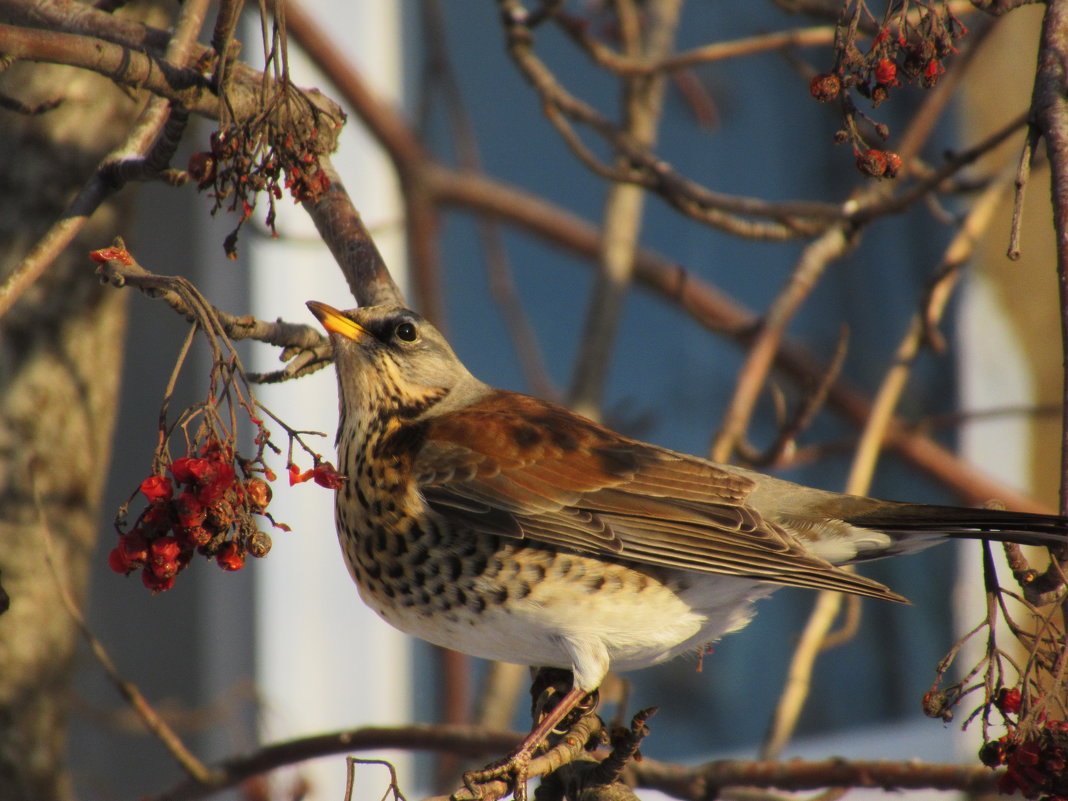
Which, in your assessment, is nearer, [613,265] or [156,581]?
[156,581]

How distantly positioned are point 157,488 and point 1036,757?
36.8 inches

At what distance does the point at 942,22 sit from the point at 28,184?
4.81ft

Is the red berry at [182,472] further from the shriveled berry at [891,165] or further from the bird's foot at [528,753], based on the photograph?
→ the shriveled berry at [891,165]

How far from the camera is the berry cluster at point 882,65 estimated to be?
121 cm

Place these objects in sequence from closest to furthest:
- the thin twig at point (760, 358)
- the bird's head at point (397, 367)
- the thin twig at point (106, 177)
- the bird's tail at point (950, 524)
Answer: the thin twig at point (106, 177)
the bird's tail at point (950, 524)
the bird's head at point (397, 367)
the thin twig at point (760, 358)

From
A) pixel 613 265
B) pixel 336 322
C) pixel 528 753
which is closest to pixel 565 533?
pixel 528 753

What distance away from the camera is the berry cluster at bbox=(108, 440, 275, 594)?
1.15m

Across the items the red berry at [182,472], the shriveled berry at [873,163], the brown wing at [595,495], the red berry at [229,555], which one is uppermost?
the shriveled berry at [873,163]

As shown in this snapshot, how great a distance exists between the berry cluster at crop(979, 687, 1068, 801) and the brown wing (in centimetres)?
41

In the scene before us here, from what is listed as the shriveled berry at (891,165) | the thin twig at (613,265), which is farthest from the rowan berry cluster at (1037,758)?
the thin twig at (613,265)

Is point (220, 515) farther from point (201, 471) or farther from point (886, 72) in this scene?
point (886, 72)

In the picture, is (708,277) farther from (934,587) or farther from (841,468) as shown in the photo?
(934,587)

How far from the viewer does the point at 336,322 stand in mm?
1781

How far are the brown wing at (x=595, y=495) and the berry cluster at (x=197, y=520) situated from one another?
0.56m
